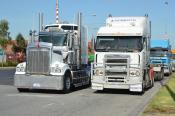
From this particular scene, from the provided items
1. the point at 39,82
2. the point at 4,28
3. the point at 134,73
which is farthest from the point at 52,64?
the point at 4,28

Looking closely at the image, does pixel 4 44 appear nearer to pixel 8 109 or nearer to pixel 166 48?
pixel 166 48

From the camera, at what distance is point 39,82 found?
72.7 ft

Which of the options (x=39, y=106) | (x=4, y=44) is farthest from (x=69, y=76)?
(x=4, y=44)

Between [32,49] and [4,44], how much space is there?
215ft

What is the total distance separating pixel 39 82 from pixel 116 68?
155 inches

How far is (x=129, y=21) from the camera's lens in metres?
24.9

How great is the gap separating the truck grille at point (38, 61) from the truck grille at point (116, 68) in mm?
3022

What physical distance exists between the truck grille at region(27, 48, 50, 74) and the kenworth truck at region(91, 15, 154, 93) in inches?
99.5

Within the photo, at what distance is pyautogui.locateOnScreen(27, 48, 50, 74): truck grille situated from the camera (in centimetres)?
2220

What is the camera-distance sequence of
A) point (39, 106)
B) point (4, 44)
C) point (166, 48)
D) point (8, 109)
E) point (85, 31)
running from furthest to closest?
1. point (4, 44)
2. point (166, 48)
3. point (85, 31)
4. point (39, 106)
5. point (8, 109)

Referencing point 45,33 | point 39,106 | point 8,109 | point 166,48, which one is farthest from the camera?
point 166,48

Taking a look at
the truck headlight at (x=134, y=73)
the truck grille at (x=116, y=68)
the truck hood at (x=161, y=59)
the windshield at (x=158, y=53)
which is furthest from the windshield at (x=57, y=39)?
the windshield at (x=158, y=53)

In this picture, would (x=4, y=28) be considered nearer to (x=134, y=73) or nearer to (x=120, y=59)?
(x=120, y=59)

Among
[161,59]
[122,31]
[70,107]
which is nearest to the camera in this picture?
[70,107]
